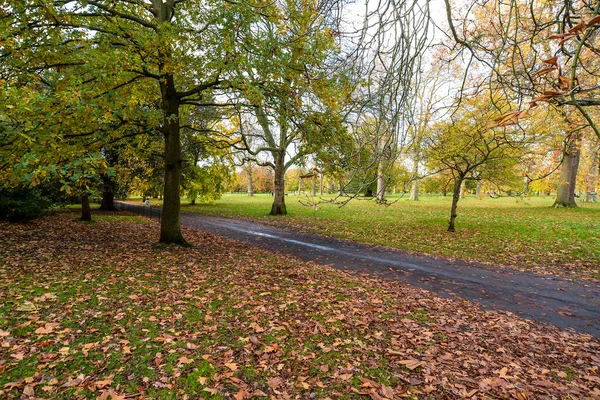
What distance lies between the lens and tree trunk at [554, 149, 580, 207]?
1925 cm

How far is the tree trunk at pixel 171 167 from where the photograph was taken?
31.3 feet

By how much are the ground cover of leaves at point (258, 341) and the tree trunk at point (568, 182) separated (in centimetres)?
1910

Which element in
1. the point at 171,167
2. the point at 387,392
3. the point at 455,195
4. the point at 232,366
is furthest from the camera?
the point at 455,195

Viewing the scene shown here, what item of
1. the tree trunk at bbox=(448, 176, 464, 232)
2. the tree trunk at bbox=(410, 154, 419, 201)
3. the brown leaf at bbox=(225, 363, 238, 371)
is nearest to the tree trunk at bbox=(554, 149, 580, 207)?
the tree trunk at bbox=(410, 154, 419, 201)

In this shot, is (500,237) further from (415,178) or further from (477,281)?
(415,178)

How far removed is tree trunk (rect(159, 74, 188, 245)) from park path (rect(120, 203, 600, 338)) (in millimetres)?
3127

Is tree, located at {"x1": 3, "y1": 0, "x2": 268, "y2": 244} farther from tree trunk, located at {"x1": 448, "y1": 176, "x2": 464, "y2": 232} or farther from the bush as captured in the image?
tree trunk, located at {"x1": 448, "y1": 176, "x2": 464, "y2": 232}

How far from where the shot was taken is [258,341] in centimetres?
442

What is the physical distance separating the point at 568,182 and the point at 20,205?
94.2 feet

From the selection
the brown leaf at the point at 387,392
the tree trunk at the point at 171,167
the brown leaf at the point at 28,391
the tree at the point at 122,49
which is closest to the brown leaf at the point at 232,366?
the brown leaf at the point at 387,392

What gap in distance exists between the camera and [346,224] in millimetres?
17266

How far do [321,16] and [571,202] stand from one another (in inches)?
996

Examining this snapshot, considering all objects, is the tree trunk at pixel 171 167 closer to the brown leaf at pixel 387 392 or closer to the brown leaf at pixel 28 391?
the brown leaf at pixel 28 391

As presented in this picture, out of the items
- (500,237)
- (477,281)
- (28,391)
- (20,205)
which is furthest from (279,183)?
(28,391)
